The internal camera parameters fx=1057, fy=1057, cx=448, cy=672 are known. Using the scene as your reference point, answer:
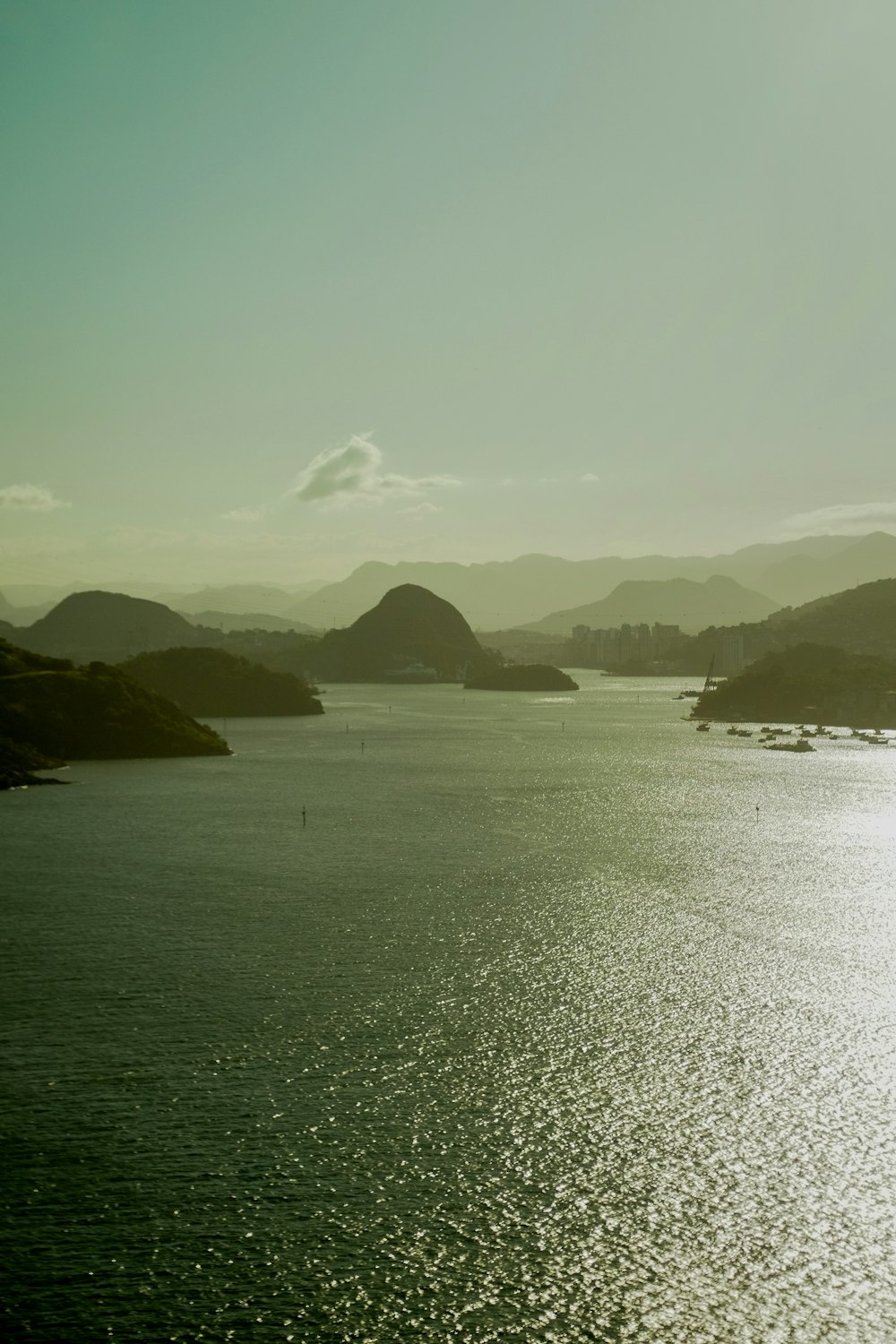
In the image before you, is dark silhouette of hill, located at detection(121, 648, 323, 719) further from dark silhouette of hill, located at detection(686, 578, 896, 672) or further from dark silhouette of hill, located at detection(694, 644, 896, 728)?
dark silhouette of hill, located at detection(686, 578, 896, 672)

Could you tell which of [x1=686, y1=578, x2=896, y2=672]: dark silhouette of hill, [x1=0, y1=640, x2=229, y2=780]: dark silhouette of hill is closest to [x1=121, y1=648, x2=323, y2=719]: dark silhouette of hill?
[x1=0, y1=640, x2=229, y2=780]: dark silhouette of hill

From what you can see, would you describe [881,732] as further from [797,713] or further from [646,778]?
[646,778]

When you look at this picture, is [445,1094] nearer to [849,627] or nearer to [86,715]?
[86,715]

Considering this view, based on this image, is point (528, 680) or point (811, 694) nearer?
point (811, 694)

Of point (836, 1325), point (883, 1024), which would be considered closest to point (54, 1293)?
point (836, 1325)

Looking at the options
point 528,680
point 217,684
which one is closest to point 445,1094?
point 217,684

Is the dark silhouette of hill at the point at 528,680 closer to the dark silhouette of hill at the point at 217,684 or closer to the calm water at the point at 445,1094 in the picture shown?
the dark silhouette of hill at the point at 217,684

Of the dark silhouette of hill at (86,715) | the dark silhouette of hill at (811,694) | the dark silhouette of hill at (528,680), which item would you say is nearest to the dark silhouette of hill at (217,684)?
the dark silhouette of hill at (86,715)
